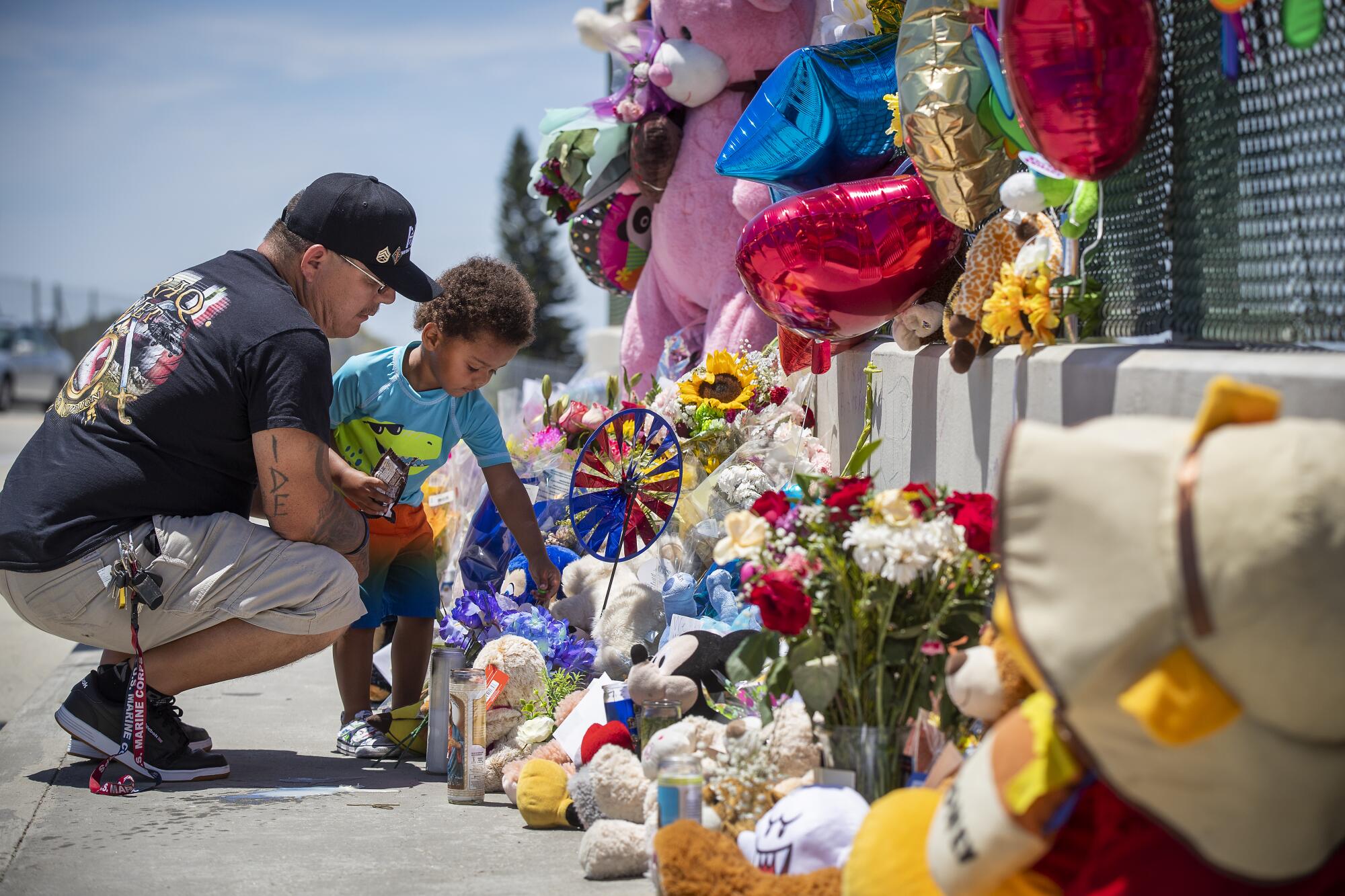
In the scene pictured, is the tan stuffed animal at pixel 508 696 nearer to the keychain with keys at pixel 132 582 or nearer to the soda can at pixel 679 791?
the keychain with keys at pixel 132 582

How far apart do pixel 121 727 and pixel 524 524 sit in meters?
1.32

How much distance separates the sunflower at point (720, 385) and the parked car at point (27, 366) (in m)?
24.2

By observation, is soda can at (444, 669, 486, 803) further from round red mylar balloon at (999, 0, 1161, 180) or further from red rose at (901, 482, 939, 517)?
round red mylar balloon at (999, 0, 1161, 180)

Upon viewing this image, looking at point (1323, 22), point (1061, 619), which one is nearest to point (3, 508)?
point (1061, 619)

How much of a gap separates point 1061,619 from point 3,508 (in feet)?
9.28

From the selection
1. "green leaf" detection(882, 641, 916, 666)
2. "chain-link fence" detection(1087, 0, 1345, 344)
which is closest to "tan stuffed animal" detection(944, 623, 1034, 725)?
"green leaf" detection(882, 641, 916, 666)

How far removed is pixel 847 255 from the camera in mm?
3441

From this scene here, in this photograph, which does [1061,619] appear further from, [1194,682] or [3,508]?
[3,508]

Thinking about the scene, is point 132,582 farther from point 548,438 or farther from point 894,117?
point 894,117

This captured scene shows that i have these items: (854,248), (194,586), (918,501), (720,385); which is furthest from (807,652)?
(720,385)

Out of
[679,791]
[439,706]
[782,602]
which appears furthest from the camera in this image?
[439,706]

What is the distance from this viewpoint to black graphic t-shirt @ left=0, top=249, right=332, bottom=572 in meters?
3.25

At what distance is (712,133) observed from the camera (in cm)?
543

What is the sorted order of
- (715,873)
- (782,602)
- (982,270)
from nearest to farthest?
1. (715,873)
2. (782,602)
3. (982,270)
